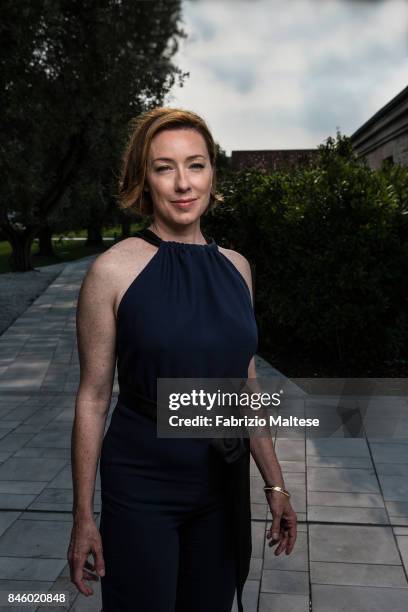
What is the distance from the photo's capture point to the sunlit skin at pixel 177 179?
195 centimetres

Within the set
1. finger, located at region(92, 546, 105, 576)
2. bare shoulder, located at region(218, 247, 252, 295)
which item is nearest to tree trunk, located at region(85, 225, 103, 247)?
bare shoulder, located at region(218, 247, 252, 295)

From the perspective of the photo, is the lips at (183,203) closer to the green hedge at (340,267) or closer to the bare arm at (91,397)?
the bare arm at (91,397)

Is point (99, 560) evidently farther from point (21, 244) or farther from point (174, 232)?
point (21, 244)

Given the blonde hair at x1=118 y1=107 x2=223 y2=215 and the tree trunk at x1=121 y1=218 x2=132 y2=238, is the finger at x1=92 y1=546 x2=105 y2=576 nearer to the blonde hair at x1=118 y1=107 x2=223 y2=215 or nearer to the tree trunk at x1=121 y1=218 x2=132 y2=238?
the blonde hair at x1=118 y1=107 x2=223 y2=215

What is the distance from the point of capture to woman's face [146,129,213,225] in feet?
6.39

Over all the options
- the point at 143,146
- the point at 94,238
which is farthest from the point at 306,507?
the point at 94,238

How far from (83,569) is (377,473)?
3.51m

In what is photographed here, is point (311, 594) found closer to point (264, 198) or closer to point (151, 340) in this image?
point (151, 340)

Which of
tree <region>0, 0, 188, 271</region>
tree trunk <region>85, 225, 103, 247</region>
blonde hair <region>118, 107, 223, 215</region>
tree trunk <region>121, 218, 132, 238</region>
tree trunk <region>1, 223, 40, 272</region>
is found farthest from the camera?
tree trunk <region>85, 225, 103, 247</region>

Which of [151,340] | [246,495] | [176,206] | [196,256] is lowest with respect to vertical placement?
[246,495]

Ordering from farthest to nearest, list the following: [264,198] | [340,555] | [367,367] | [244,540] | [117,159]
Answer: [117,159]
[264,198]
[367,367]
[340,555]
[244,540]

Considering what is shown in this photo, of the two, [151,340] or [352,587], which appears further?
[352,587]

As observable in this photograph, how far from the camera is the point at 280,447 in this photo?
18.4 feet

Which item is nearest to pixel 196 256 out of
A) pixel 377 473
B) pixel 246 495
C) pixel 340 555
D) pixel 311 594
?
pixel 246 495
